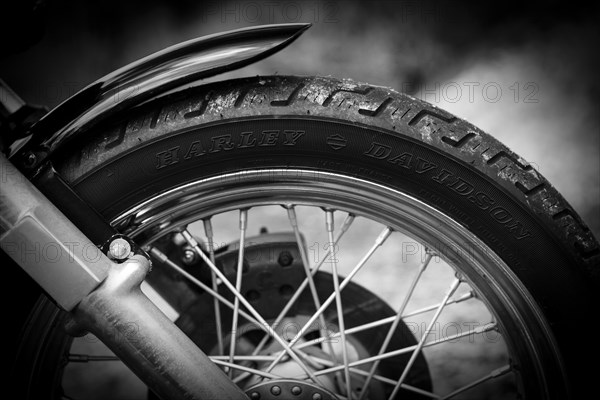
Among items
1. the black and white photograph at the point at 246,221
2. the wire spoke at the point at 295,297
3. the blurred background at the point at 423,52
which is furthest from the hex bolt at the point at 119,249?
the blurred background at the point at 423,52

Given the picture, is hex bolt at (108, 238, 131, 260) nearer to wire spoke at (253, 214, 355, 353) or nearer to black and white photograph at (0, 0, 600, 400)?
black and white photograph at (0, 0, 600, 400)

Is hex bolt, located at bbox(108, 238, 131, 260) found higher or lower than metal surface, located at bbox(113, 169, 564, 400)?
lower

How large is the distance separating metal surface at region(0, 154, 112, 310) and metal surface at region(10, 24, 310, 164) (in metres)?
0.07

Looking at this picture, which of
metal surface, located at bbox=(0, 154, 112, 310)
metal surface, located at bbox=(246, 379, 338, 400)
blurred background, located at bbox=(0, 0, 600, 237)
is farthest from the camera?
blurred background, located at bbox=(0, 0, 600, 237)

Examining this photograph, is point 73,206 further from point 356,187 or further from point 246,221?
point 356,187

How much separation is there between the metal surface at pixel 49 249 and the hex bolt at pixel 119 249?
20 mm

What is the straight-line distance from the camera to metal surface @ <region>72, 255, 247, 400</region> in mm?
620

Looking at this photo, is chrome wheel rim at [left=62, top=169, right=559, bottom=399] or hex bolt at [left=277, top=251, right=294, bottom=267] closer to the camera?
chrome wheel rim at [left=62, top=169, right=559, bottom=399]

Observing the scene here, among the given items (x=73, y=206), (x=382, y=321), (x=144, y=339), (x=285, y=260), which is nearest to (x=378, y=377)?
(x=382, y=321)

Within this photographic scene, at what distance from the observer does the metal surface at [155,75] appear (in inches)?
26.4

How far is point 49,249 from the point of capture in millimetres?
621

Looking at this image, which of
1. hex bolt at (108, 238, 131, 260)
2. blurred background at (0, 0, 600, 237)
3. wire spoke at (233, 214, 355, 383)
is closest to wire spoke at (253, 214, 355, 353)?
wire spoke at (233, 214, 355, 383)

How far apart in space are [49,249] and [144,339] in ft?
0.44

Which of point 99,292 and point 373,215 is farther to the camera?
point 373,215
